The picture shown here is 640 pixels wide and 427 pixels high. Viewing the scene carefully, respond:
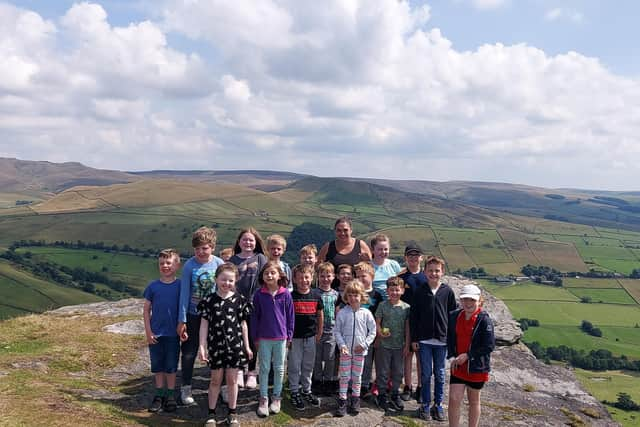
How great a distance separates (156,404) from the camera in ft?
26.6

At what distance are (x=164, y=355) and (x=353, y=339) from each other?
12.7 feet

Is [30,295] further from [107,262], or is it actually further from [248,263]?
[248,263]

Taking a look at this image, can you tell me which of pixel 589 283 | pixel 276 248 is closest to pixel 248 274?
pixel 276 248

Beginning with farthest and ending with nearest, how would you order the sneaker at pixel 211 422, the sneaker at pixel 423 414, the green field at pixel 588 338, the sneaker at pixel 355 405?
1. the green field at pixel 588 338
2. the sneaker at pixel 423 414
3. the sneaker at pixel 355 405
4. the sneaker at pixel 211 422

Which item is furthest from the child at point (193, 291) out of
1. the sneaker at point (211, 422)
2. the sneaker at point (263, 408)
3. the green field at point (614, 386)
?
the green field at point (614, 386)

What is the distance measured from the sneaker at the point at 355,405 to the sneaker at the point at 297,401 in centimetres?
101

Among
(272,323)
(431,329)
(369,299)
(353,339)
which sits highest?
(369,299)

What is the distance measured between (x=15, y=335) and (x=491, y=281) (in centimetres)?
11519

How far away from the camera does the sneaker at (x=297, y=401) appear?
326 inches

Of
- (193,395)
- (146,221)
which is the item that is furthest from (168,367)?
(146,221)

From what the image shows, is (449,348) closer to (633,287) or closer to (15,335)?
(15,335)

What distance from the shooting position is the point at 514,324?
50.8ft

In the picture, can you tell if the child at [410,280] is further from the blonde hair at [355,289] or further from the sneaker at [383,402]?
the blonde hair at [355,289]

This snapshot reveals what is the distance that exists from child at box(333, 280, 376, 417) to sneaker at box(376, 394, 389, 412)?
0.64 metres
